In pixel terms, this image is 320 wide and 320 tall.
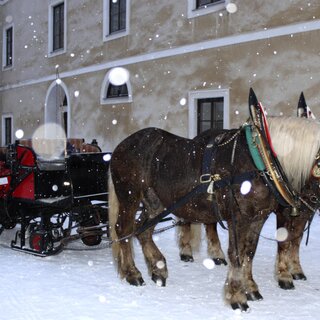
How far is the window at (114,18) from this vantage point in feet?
43.7

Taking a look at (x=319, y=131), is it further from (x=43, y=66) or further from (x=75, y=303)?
(x=43, y=66)

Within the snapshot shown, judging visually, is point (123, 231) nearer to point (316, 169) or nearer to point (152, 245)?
point (152, 245)

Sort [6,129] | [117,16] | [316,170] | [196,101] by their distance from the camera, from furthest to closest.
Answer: [6,129] → [117,16] → [196,101] → [316,170]

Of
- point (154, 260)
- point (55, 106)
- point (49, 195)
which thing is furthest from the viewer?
point (55, 106)

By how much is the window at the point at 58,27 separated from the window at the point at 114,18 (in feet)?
9.31

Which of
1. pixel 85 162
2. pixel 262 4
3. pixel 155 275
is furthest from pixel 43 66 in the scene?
pixel 155 275

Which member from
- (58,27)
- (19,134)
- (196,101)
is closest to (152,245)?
(196,101)

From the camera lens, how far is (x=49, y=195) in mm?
5953

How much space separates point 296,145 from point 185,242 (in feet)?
7.35

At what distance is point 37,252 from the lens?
562cm

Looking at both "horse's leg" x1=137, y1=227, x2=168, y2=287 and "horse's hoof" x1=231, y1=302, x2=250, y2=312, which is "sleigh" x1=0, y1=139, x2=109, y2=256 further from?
"horse's hoof" x1=231, y1=302, x2=250, y2=312

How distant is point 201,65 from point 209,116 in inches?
45.1

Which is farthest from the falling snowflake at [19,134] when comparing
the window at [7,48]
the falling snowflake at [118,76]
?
the falling snowflake at [118,76]

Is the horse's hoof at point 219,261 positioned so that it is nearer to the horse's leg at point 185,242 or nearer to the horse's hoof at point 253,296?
the horse's leg at point 185,242
